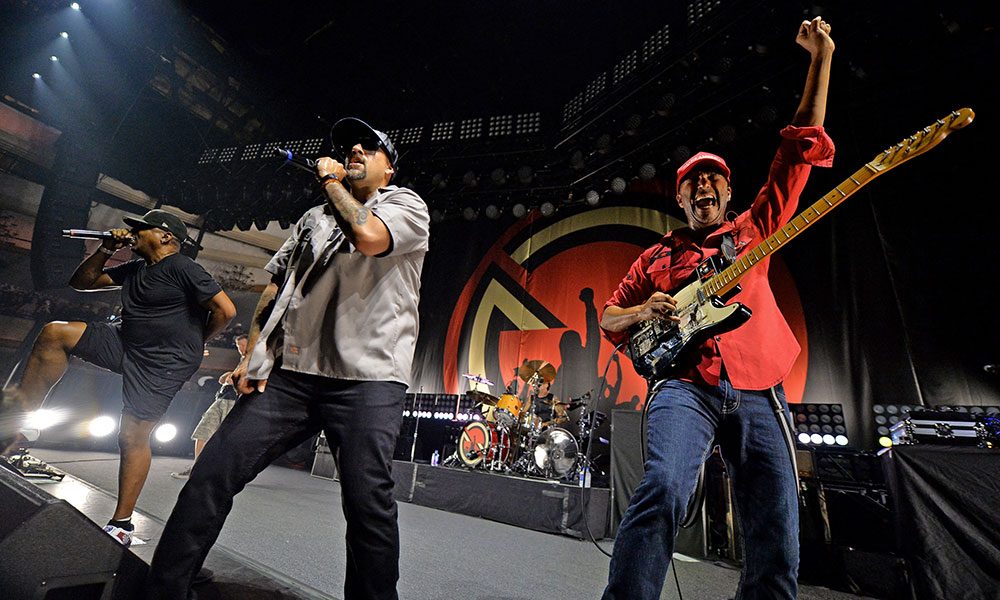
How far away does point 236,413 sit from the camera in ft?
4.95

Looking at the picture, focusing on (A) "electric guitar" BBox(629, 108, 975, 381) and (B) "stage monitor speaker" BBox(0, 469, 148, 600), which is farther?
(A) "electric guitar" BBox(629, 108, 975, 381)

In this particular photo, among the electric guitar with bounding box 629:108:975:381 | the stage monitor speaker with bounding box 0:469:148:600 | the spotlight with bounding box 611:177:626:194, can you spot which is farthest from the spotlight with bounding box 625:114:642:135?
the stage monitor speaker with bounding box 0:469:148:600

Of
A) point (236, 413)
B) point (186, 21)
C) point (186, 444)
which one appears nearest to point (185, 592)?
point (236, 413)

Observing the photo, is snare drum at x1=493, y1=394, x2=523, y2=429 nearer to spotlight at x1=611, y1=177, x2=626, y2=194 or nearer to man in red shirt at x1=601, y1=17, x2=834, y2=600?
spotlight at x1=611, y1=177, x2=626, y2=194

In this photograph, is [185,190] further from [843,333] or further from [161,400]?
[843,333]

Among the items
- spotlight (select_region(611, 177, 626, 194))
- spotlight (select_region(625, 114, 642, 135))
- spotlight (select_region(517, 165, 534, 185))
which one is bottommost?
spotlight (select_region(611, 177, 626, 194))

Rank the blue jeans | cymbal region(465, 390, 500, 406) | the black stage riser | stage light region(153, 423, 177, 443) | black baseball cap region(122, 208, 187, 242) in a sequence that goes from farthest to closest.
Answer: stage light region(153, 423, 177, 443)
cymbal region(465, 390, 500, 406)
the black stage riser
black baseball cap region(122, 208, 187, 242)
the blue jeans

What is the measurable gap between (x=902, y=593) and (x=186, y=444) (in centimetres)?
1064

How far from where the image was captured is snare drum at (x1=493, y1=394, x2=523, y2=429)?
638 centimetres

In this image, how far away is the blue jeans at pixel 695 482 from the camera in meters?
1.31

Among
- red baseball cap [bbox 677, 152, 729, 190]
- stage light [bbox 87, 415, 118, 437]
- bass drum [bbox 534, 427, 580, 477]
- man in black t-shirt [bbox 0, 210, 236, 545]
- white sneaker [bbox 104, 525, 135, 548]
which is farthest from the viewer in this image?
stage light [bbox 87, 415, 118, 437]

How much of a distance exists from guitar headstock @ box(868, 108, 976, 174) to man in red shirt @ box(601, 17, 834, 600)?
182 mm

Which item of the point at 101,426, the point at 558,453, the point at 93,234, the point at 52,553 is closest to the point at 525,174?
the point at 558,453

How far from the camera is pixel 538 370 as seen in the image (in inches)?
268
